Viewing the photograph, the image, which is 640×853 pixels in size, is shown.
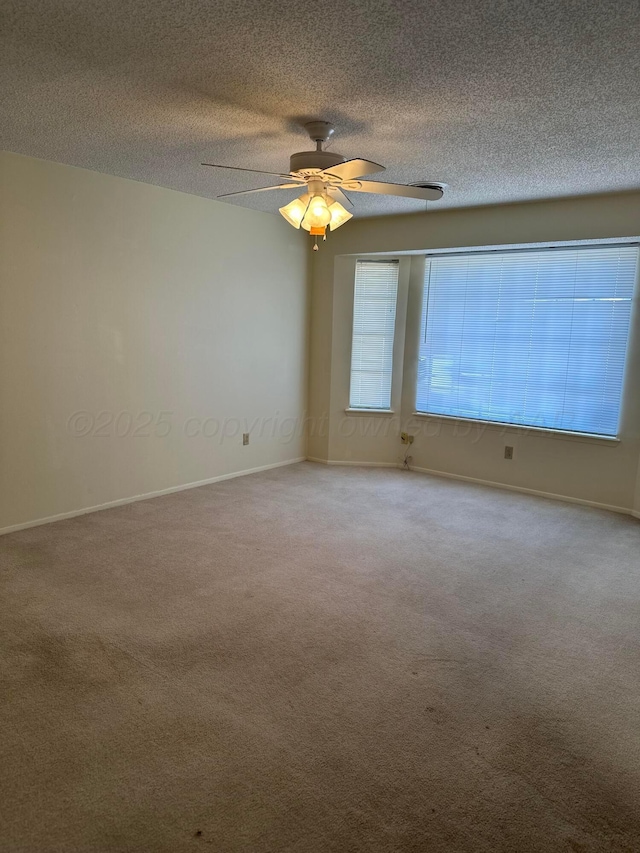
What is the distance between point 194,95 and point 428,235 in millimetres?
3127

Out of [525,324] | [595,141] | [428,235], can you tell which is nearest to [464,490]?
[525,324]

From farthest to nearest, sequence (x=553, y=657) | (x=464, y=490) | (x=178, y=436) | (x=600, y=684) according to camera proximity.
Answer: (x=464, y=490), (x=178, y=436), (x=553, y=657), (x=600, y=684)

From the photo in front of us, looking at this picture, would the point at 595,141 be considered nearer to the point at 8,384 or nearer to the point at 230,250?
the point at 230,250

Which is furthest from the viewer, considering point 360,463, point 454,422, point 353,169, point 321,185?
point 360,463

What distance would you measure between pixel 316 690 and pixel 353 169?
7.44ft

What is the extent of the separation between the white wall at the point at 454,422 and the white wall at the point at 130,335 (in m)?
0.39

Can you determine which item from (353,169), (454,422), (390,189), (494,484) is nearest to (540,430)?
(494,484)

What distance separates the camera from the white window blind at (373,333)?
5730 mm

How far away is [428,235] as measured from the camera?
529 cm

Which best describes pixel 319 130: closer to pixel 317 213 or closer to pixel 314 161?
pixel 314 161

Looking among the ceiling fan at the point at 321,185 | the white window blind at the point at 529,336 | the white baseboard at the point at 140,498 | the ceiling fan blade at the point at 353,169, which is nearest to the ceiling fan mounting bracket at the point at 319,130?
the ceiling fan at the point at 321,185

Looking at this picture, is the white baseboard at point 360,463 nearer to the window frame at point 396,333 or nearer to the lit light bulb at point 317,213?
the window frame at point 396,333

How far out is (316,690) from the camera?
91.4 inches

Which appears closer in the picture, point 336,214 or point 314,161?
point 314,161
